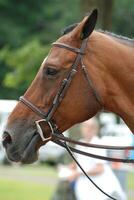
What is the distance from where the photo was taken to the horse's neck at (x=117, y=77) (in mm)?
5867

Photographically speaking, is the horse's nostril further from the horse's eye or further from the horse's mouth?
the horse's eye

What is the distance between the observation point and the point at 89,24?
5812 mm

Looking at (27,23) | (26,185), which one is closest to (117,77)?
(26,185)

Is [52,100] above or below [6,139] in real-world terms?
above

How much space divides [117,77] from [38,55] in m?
12.4

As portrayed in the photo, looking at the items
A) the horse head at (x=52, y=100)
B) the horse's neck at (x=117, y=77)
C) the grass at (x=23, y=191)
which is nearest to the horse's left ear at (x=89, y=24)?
the horse head at (x=52, y=100)

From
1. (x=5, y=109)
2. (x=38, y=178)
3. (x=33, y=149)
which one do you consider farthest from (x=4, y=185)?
(x=33, y=149)

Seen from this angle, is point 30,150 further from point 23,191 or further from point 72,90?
point 23,191

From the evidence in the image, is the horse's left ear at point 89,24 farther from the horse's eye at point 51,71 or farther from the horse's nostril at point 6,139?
the horse's nostril at point 6,139

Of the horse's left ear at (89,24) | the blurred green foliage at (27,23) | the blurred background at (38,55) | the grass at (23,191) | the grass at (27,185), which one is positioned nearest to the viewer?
the horse's left ear at (89,24)

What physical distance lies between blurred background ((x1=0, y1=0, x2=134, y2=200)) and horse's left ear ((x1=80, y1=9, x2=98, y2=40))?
5221 millimetres

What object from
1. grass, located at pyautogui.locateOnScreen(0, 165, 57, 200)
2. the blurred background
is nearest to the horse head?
the blurred background

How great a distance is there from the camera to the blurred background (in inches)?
546

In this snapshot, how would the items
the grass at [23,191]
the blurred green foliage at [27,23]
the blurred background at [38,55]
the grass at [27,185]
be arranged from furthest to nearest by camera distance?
Answer: the blurred green foliage at [27,23], the grass at [27,185], the grass at [23,191], the blurred background at [38,55]
